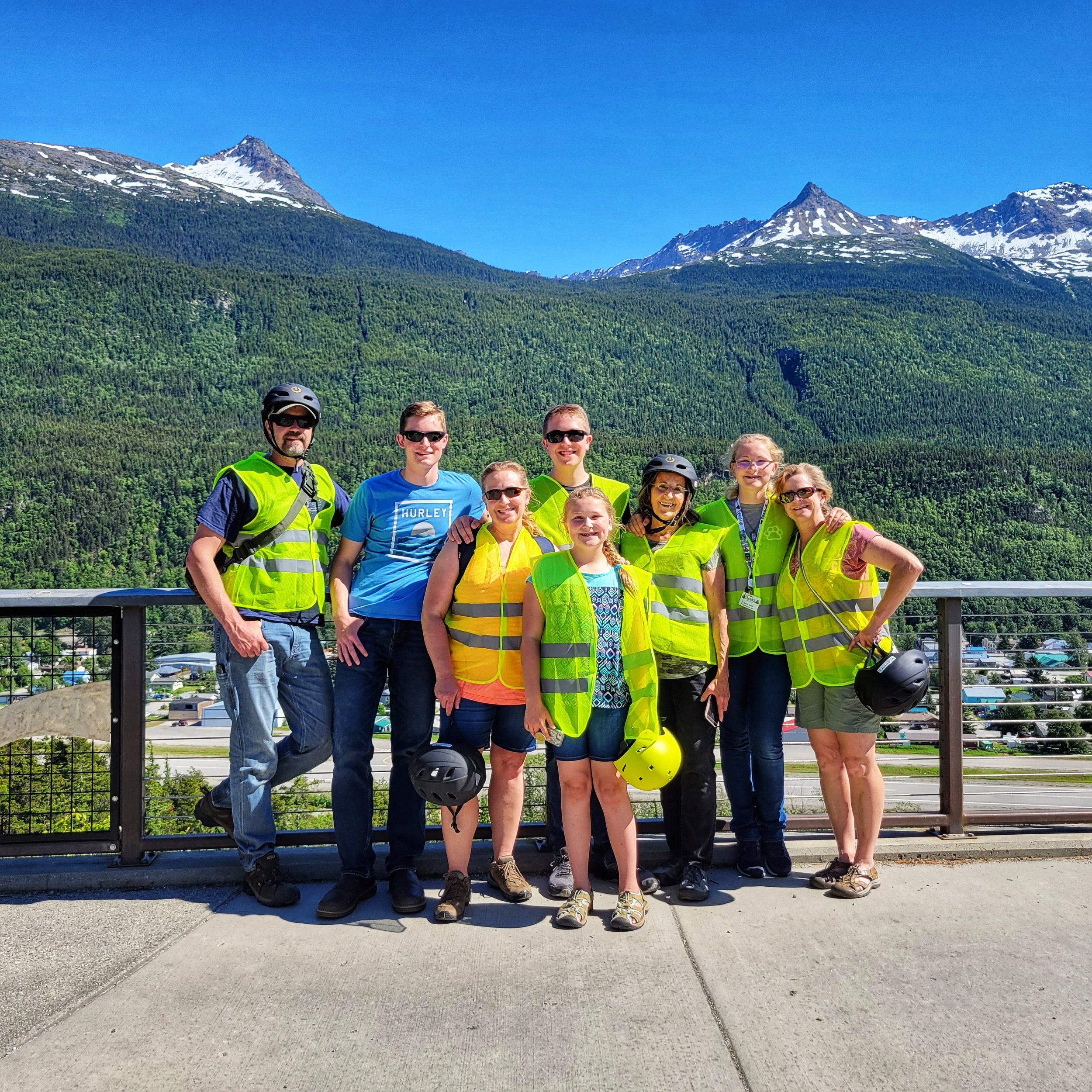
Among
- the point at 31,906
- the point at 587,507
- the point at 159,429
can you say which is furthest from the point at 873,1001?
the point at 159,429

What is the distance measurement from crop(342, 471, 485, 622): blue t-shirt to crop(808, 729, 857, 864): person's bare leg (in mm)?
1618

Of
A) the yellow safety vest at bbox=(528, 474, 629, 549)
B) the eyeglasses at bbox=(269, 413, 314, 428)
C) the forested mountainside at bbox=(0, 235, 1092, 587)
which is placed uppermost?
the forested mountainside at bbox=(0, 235, 1092, 587)

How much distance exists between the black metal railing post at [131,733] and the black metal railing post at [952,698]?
339 cm

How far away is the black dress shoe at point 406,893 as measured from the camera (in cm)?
329

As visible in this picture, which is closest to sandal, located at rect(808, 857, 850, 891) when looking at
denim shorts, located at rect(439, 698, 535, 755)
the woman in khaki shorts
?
the woman in khaki shorts

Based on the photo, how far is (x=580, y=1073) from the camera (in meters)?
2.25

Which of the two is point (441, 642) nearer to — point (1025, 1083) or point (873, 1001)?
point (873, 1001)

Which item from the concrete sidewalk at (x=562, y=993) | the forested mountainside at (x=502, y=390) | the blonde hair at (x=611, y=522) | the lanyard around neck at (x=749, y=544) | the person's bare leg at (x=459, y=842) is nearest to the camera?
the concrete sidewalk at (x=562, y=993)

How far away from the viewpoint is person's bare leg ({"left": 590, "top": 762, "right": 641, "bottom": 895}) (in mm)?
3203

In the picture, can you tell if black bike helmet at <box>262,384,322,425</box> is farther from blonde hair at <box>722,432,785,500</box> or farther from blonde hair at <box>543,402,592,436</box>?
blonde hair at <box>722,432,785,500</box>

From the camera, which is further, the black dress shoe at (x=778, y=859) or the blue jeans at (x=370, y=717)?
the black dress shoe at (x=778, y=859)

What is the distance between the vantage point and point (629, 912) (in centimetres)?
312

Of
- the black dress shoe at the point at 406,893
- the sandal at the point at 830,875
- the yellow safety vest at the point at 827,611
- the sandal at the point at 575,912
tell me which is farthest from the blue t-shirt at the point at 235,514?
the sandal at the point at 830,875

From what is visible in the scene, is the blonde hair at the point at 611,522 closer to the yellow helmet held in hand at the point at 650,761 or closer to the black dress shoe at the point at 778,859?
the yellow helmet held in hand at the point at 650,761
